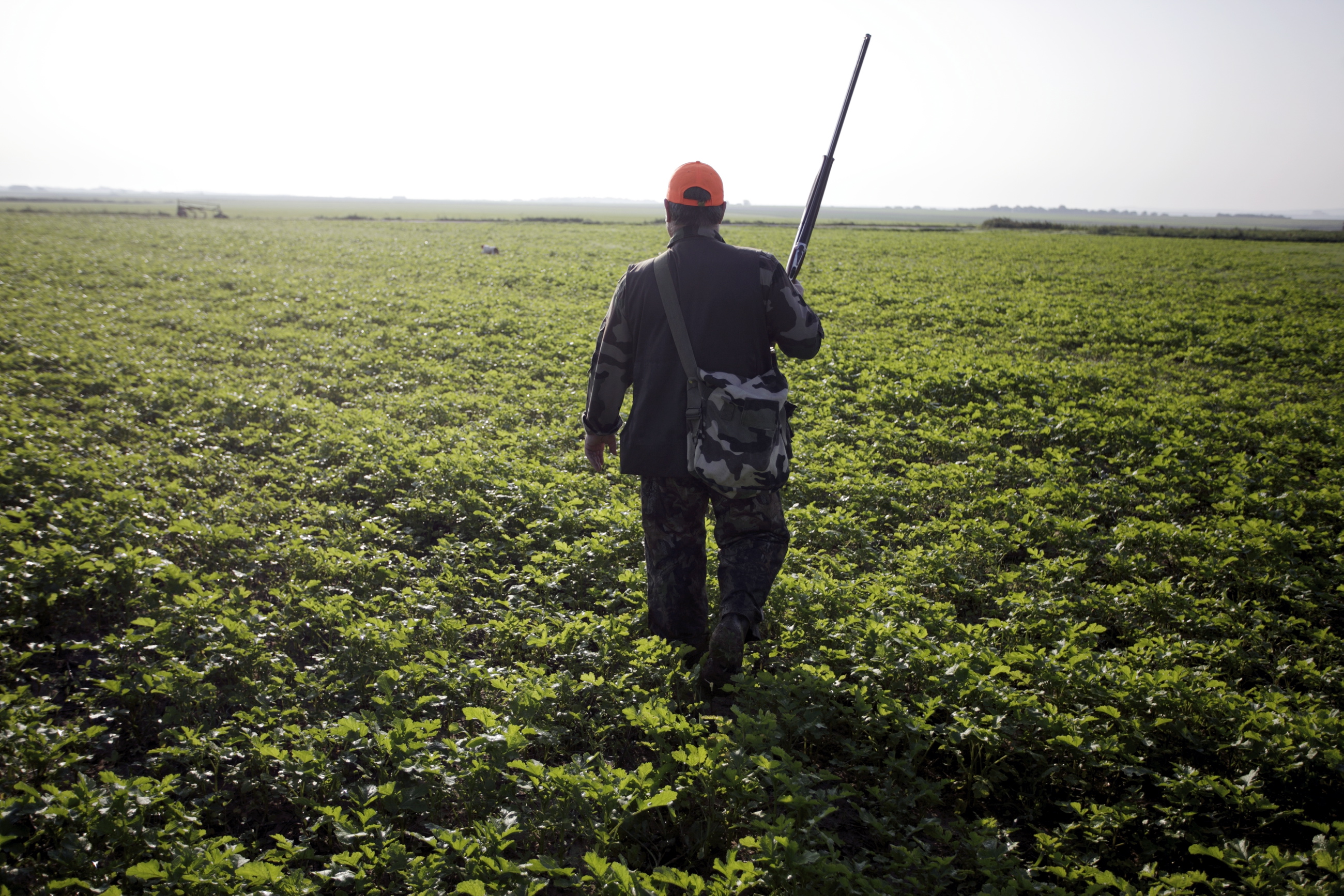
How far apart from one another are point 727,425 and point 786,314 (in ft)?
2.46

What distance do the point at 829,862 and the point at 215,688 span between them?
3148mm

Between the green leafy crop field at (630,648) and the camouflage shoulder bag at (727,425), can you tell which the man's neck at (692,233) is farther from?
the green leafy crop field at (630,648)

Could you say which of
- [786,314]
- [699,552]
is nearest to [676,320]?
[786,314]

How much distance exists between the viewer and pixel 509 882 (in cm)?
254

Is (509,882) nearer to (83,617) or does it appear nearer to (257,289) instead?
(83,617)

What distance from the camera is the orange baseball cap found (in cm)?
373

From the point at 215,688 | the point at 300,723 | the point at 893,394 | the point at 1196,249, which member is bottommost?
the point at 300,723

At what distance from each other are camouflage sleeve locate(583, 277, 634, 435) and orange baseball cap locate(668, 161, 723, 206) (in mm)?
574

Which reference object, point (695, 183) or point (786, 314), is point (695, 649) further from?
point (695, 183)

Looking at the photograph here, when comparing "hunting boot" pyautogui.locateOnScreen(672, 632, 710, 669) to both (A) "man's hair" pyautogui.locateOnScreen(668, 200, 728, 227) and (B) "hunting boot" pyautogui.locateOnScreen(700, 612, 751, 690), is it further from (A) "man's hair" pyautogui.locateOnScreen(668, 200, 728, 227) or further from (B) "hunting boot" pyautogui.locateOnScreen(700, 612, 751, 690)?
(A) "man's hair" pyautogui.locateOnScreen(668, 200, 728, 227)

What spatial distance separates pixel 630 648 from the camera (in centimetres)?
413

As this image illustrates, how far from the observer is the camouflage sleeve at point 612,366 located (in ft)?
13.0

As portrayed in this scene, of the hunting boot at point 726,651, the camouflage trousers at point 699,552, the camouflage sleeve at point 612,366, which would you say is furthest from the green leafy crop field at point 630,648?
the camouflage sleeve at point 612,366

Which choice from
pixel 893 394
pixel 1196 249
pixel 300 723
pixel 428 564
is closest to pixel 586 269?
pixel 893 394
